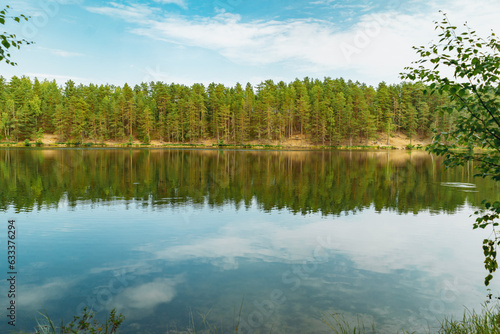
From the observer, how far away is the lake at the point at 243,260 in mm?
9422

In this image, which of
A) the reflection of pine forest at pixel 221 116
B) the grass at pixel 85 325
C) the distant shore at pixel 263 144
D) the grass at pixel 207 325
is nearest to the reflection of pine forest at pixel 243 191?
the grass at pixel 207 325

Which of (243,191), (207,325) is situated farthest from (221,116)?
(207,325)

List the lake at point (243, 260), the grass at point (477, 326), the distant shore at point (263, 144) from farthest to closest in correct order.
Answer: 1. the distant shore at point (263, 144)
2. the lake at point (243, 260)
3. the grass at point (477, 326)

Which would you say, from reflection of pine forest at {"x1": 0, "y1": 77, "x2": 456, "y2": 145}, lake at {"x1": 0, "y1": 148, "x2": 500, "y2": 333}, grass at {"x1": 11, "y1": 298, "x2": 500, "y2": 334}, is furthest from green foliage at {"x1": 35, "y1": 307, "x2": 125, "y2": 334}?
reflection of pine forest at {"x1": 0, "y1": 77, "x2": 456, "y2": 145}

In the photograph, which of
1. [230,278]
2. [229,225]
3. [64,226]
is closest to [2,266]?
[64,226]

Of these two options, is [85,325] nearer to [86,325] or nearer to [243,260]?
[86,325]

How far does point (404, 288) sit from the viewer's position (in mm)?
11133

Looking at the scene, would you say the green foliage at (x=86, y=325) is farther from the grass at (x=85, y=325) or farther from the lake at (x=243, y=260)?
the lake at (x=243, y=260)

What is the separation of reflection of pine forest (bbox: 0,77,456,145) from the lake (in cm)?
11940

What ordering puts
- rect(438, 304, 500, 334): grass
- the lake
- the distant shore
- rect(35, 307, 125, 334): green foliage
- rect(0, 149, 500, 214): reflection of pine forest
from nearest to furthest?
rect(438, 304, 500, 334): grass
rect(35, 307, 125, 334): green foliage
the lake
rect(0, 149, 500, 214): reflection of pine forest
the distant shore

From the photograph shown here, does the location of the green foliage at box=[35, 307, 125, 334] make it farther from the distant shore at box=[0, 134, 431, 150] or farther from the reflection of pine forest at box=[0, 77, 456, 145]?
the reflection of pine forest at box=[0, 77, 456, 145]

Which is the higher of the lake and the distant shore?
A: the distant shore

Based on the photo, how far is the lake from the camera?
9.42m

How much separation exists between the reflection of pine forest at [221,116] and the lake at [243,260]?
119 meters
